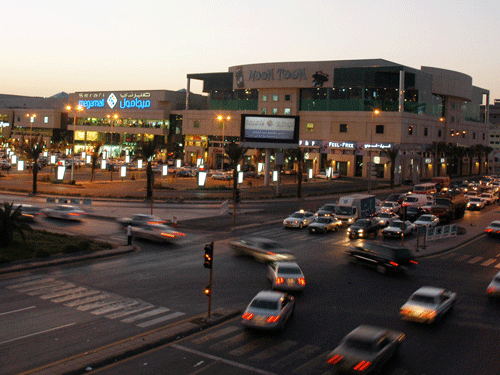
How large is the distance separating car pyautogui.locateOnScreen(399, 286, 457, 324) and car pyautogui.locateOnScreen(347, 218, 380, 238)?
1864 centimetres

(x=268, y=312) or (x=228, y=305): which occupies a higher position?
(x=268, y=312)

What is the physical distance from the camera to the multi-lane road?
15.6 meters

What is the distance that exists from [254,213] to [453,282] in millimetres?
27207

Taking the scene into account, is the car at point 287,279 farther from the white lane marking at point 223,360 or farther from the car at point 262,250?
the white lane marking at point 223,360

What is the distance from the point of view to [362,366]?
46.5ft

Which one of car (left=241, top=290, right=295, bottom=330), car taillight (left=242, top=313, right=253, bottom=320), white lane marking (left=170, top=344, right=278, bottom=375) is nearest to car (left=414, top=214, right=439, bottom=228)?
car (left=241, top=290, right=295, bottom=330)

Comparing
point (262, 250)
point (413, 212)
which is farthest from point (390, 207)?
point (262, 250)

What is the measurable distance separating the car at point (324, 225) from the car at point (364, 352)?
25.7m

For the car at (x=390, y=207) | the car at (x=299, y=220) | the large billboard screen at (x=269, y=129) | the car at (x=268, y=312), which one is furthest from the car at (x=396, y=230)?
the large billboard screen at (x=269, y=129)

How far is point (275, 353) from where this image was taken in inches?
638

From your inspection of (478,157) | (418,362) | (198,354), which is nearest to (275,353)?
(198,354)

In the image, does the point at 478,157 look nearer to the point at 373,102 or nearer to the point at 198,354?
the point at 373,102

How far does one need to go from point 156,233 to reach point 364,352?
22.9 m

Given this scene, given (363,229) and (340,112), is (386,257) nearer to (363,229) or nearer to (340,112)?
(363,229)
